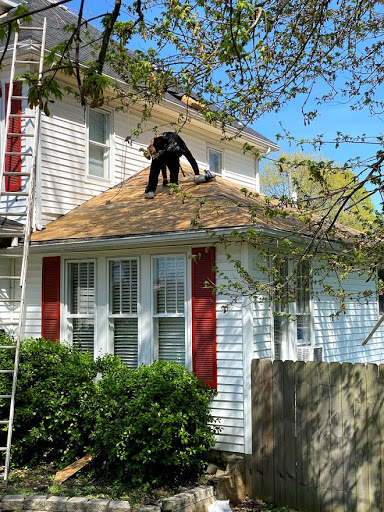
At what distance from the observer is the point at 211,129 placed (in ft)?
52.1

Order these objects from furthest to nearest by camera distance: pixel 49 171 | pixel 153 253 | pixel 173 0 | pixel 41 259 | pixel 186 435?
pixel 49 171
pixel 41 259
pixel 153 253
pixel 186 435
pixel 173 0

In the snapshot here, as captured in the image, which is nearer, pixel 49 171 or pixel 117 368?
pixel 117 368

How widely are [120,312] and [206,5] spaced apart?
4.89 metres

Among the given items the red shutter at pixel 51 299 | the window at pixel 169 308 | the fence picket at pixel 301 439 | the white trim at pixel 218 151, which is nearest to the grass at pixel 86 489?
the fence picket at pixel 301 439

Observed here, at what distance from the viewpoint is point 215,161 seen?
16609mm

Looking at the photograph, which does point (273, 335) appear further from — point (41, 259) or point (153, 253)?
point (41, 259)

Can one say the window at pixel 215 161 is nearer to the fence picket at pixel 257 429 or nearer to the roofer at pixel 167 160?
the roofer at pixel 167 160

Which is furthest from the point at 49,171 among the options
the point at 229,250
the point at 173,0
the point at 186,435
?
the point at 186,435

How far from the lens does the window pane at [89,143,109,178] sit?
1270cm

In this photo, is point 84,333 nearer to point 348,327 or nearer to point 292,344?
point 292,344

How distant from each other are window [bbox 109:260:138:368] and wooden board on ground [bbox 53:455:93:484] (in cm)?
180

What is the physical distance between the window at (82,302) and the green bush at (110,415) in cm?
84

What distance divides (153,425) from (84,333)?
310 centimetres

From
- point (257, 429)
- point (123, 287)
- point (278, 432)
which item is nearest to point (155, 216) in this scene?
point (123, 287)
